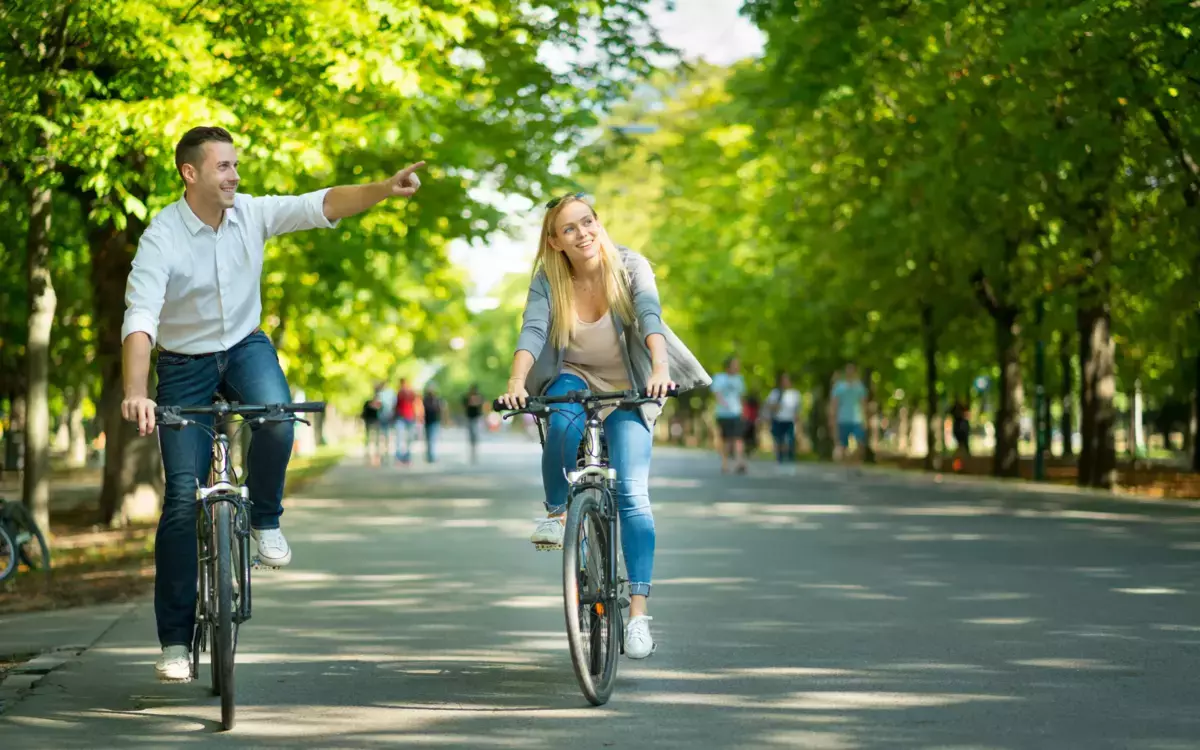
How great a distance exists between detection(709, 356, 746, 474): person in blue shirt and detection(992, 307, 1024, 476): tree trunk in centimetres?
433

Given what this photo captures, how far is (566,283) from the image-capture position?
735 cm

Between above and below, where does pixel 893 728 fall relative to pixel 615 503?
below

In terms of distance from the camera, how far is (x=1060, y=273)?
94.4 ft

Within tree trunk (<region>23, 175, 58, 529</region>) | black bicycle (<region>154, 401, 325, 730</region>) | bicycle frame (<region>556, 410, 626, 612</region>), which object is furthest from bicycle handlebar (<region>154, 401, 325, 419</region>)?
tree trunk (<region>23, 175, 58, 529</region>)

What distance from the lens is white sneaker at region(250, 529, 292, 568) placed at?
7.05m

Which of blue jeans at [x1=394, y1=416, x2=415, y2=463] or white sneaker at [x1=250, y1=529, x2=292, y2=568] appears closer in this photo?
white sneaker at [x1=250, y1=529, x2=292, y2=568]

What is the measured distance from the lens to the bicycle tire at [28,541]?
42.4 feet

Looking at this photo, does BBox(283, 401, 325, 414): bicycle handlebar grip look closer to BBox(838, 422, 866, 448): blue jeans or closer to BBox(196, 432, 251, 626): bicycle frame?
BBox(196, 432, 251, 626): bicycle frame

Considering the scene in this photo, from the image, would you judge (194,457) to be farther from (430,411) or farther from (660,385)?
(430,411)

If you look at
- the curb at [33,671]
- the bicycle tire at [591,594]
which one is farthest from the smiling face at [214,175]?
the curb at [33,671]

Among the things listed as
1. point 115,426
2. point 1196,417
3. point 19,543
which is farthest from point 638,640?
point 1196,417

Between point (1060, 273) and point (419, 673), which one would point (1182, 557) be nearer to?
point (419, 673)

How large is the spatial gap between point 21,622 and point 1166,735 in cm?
610

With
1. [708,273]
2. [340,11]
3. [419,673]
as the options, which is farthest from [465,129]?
[708,273]
